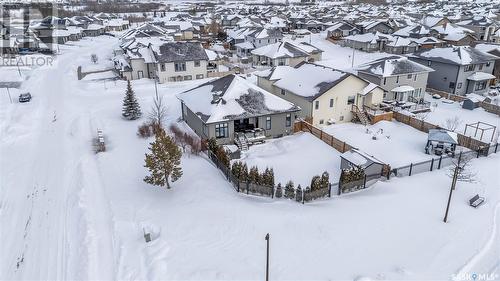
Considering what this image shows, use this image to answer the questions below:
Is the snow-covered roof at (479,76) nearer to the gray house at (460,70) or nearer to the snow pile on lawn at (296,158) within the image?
the gray house at (460,70)

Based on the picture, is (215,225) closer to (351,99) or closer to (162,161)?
(162,161)

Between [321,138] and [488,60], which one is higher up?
[488,60]

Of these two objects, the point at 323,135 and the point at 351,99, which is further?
the point at 351,99

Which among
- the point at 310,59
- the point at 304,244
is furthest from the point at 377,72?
the point at 304,244

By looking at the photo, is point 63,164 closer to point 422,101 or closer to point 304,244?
point 304,244

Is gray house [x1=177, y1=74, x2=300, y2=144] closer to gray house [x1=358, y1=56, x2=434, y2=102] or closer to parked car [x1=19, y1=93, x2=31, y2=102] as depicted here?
gray house [x1=358, y1=56, x2=434, y2=102]

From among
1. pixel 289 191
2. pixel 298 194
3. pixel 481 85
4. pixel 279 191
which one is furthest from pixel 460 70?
pixel 279 191
